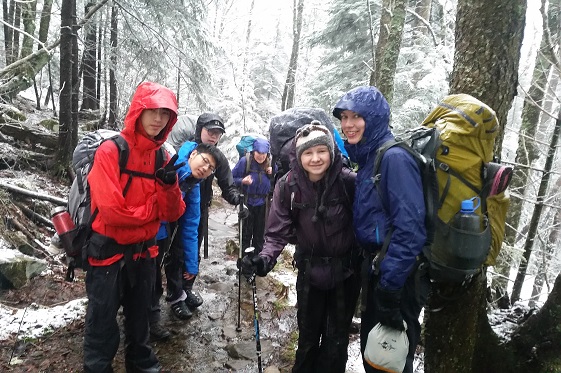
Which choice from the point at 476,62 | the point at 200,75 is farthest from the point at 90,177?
the point at 200,75

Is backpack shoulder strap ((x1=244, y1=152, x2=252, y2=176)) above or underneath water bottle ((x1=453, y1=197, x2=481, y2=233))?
underneath

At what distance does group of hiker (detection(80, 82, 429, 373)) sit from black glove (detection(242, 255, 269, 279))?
10 mm

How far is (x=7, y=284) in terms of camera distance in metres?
4.90

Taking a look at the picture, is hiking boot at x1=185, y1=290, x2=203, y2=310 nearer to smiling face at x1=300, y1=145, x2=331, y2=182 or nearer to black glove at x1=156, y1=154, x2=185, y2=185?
black glove at x1=156, y1=154, x2=185, y2=185

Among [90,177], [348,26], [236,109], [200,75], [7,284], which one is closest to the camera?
[90,177]

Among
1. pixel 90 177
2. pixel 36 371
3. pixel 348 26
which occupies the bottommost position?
pixel 36 371

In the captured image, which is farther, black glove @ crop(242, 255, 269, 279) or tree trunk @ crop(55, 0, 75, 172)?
tree trunk @ crop(55, 0, 75, 172)

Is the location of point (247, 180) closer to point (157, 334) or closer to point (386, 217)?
point (157, 334)

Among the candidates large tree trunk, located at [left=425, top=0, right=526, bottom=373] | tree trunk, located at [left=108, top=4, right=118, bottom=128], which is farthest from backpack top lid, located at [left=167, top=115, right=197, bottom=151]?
tree trunk, located at [left=108, top=4, right=118, bottom=128]

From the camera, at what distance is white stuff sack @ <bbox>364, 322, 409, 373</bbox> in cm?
252

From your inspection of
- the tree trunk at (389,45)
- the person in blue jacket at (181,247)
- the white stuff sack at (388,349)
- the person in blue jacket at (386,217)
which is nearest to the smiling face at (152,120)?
the person in blue jacket at (181,247)

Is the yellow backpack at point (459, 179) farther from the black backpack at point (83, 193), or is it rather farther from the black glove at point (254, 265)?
the black backpack at point (83, 193)

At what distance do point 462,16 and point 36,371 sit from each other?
562 cm

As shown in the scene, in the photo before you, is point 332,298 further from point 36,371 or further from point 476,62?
point 36,371
